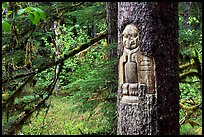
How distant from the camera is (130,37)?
288 cm

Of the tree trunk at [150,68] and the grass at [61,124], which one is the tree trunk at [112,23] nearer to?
the tree trunk at [150,68]

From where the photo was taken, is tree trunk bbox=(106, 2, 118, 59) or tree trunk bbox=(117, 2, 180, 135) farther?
tree trunk bbox=(106, 2, 118, 59)

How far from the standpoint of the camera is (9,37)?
187 inches

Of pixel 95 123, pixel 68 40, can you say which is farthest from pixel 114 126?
pixel 68 40

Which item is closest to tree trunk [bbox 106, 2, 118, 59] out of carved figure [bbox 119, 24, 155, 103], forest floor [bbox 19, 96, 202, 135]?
carved figure [bbox 119, 24, 155, 103]

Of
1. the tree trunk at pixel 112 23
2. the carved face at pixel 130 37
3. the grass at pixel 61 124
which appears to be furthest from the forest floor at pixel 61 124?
the carved face at pixel 130 37

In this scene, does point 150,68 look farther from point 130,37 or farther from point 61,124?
point 61,124

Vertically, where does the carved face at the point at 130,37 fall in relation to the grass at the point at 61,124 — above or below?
above

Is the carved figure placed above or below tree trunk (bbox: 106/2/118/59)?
below

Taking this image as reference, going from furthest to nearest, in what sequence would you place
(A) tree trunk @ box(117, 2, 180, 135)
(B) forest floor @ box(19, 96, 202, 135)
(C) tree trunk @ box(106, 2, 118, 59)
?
1. (B) forest floor @ box(19, 96, 202, 135)
2. (C) tree trunk @ box(106, 2, 118, 59)
3. (A) tree trunk @ box(117, 2, 180, 135)

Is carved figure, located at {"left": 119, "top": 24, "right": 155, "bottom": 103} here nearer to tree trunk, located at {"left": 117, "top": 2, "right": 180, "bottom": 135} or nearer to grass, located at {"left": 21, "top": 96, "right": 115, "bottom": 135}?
A: tree trunk, located at {"left": 117, "top": 2, "right": 180, "bottom": 135}

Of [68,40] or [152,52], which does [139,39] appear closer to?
[152,52]

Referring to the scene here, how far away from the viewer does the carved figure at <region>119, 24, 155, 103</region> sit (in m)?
2.80

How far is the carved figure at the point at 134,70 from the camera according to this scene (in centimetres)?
Answer: 280
